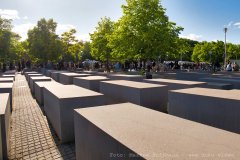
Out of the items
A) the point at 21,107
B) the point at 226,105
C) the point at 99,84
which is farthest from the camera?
the point at 99,84

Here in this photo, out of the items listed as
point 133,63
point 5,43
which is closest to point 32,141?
point 5,43

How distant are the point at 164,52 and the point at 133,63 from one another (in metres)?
16.4

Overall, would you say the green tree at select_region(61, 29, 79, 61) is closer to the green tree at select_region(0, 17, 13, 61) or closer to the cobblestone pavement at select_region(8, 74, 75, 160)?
the green tree at select_region(0, 17, 13, 61)

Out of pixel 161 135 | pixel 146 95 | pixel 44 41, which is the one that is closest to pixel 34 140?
pixel 146 95

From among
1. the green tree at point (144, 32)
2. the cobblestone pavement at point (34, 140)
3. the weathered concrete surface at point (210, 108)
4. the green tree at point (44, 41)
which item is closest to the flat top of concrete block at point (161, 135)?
the cobblestone pavement at point (34, 140)

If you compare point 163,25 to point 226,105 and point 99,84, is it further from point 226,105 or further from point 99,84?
point 226,105

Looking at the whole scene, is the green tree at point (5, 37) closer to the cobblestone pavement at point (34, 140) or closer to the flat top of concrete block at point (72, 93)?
the cobblestone pavement at point (34, 140)

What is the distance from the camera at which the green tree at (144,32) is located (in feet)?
83.8

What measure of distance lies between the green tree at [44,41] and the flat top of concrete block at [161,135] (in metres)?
39.9

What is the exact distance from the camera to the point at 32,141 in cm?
641

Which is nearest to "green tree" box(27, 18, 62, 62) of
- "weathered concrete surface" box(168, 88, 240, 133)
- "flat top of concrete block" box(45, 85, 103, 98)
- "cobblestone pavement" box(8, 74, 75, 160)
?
"cobblestone pavement" box(8, 74, 75, 160)

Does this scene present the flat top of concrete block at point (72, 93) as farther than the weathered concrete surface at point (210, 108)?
Yes

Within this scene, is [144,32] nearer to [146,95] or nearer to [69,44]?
[146,95]

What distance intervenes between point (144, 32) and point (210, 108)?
2023 centimetres
